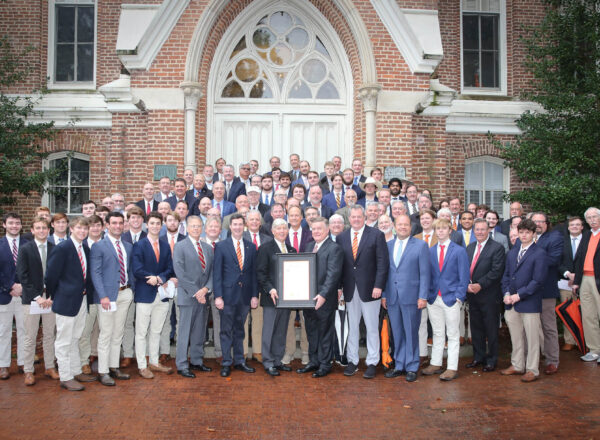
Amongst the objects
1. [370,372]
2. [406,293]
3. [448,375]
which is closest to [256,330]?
[370,372]

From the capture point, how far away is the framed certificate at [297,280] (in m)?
6.82

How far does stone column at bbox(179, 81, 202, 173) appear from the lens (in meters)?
11.2

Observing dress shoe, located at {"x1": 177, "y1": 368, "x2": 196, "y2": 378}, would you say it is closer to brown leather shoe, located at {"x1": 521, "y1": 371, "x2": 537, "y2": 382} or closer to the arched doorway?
brown leather shoe, located at {"x1": 521, "y1": 371, "x2": 537, "y2": 382}

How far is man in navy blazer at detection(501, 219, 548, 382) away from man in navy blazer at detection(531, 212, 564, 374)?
21 centimetres

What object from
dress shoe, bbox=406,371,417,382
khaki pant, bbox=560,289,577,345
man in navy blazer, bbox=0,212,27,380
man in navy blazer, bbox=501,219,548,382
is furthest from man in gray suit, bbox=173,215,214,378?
khaki pant, bbox=560,289,577,345

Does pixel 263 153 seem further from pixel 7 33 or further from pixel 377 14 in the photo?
pixel 7 33

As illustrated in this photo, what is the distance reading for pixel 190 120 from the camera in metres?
11.4

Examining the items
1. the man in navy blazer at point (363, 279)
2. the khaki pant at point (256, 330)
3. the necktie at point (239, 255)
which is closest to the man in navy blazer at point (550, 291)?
the man in navy blazer at point (363, 279)

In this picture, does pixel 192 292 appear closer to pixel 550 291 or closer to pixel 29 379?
pixel 29 379

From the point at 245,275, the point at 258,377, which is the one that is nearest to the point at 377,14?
the point at 245,275

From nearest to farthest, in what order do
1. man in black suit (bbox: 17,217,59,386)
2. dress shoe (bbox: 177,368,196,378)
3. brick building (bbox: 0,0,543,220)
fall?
man in black suit (bbox: 17,217,59,386)
dress shoe (bbox: 177,368,196,378)
brick building (bbox: 0,0,543,220)

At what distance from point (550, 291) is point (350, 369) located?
3045mm

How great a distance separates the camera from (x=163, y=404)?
5.75m

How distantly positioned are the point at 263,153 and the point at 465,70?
602cm
